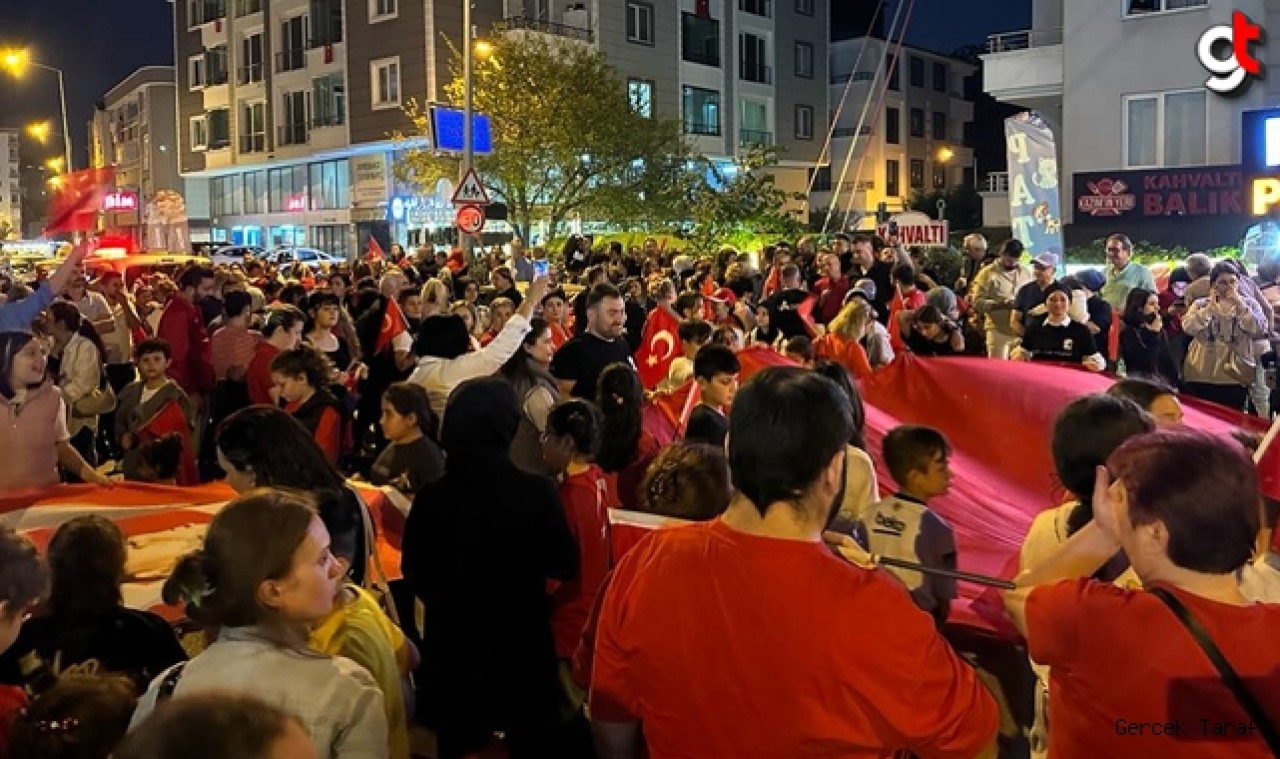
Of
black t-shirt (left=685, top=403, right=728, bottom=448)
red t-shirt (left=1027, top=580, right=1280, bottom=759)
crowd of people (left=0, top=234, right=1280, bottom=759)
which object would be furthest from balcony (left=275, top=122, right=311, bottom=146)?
red t-shirt (left=1027, top=580, right=1280, bottom=759)

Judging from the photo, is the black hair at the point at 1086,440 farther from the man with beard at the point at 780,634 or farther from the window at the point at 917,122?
the window at the point at 917,122

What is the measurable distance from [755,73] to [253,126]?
69.0 ft

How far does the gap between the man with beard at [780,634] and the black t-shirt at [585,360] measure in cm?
522

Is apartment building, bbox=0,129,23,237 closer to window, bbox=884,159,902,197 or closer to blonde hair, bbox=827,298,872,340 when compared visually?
window, bbox=884,159,902,197

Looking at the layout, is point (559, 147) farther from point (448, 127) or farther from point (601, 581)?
point (601, 581)

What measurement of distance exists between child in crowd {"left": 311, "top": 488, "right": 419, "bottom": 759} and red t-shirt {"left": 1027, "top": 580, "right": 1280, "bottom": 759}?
5.89 ft

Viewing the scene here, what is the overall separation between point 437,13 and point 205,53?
18.5 m

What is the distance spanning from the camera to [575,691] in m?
4.91

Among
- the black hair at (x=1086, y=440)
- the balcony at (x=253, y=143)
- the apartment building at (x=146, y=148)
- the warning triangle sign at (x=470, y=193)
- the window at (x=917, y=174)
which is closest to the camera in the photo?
the black hair at (x=1086, y=440)

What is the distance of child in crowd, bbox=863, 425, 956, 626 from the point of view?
15.2 feet

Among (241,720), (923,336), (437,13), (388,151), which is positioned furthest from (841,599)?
(388,151)
